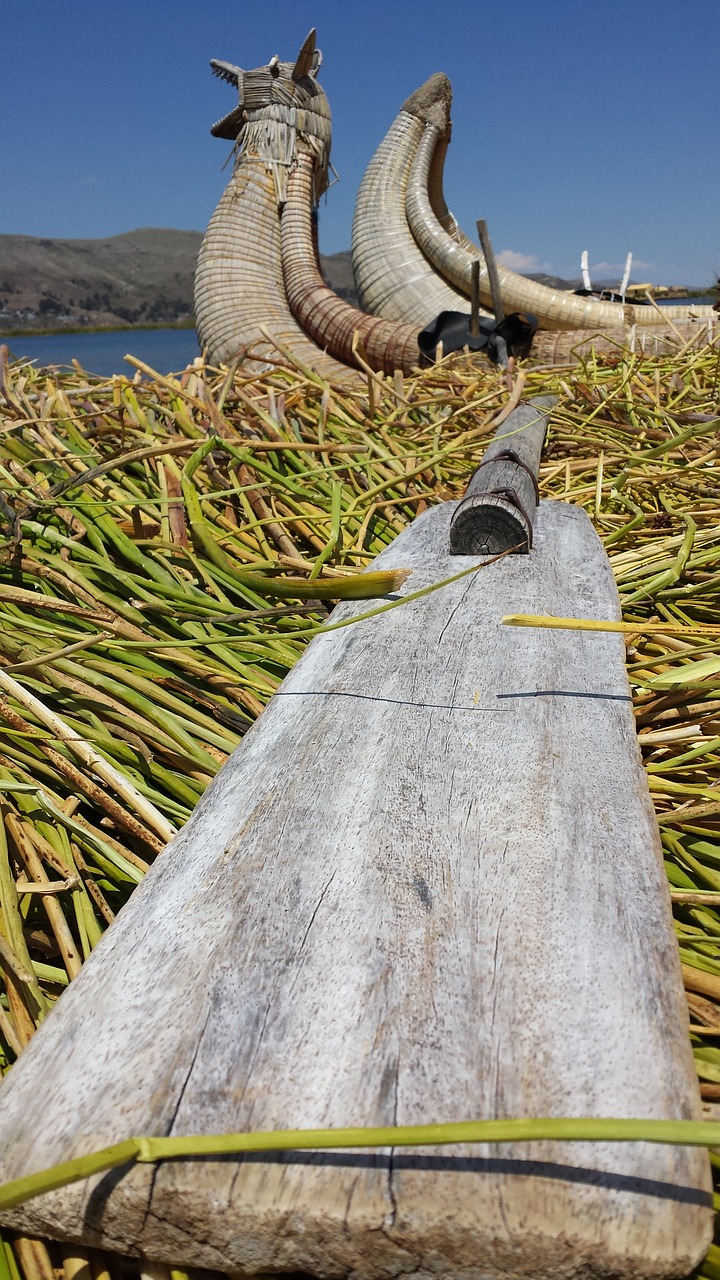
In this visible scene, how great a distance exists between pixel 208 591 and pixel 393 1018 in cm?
118

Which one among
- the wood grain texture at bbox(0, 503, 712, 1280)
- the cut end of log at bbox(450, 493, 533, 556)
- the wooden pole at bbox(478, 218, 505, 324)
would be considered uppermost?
the wooden pole at bbox(478, 218, 505, 324)

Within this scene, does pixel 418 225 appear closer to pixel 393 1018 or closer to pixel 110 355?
pixel 393 1018

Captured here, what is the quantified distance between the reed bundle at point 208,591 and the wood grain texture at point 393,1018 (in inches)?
4.9

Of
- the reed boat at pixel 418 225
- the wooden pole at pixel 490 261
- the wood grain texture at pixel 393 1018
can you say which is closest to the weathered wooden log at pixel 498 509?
the wood grain texture at pixel 393 1018

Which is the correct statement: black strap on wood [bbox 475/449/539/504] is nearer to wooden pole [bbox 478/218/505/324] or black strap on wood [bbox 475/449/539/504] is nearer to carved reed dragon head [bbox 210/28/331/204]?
wooden pole [bbox 478/218/505/324]

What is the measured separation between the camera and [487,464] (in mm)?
1955

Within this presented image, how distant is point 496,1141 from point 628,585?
130 centimetres

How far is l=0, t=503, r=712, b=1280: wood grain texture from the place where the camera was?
557 millimetres

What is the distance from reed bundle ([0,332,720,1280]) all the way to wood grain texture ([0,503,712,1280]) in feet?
0.41

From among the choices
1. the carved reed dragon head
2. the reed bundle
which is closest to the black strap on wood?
the reed bundle

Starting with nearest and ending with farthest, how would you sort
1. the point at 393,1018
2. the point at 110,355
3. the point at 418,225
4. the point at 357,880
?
1. the point at 393,1018
2. the point at 357,880
3. the point at 418,225
4. the point at 110,355


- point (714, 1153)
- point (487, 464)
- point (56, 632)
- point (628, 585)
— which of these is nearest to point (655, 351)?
point (487, 464)

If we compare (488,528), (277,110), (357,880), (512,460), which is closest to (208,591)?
(488,528)

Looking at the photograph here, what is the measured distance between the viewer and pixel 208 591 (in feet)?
5.64
